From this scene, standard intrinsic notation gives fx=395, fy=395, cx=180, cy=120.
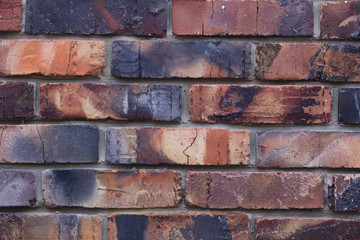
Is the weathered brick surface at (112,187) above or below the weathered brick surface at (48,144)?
below

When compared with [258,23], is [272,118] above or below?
below

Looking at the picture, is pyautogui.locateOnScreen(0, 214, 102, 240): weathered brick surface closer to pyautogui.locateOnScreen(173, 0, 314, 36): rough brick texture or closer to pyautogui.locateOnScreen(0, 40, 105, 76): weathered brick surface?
pyautogui.locateOnScreen(0, 40, 105, 76): weathered brick surface

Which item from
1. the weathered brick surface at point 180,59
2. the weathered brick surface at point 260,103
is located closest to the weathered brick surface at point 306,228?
the weathered brick surface at point 260,103

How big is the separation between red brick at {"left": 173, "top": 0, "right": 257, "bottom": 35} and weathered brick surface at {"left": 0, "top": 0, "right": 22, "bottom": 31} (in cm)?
35

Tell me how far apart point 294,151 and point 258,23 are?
0.29 metres

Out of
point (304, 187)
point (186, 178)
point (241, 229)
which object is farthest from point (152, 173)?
point (304, 187)

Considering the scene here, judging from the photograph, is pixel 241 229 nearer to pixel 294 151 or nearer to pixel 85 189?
pixel 294 151

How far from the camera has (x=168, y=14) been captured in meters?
0.88

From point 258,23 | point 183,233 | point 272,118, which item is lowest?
point 183,233

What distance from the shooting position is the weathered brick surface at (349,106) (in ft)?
2.86

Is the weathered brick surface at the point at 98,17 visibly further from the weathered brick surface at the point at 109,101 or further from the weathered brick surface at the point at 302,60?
the weathered brick surface at the point at 302,60

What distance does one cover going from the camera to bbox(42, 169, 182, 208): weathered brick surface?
2.86 feet

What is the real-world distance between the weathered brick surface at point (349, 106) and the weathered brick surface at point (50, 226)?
59cm

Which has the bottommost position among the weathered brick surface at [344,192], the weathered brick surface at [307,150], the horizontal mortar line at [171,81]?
the weathered brick surface at [344,192]
